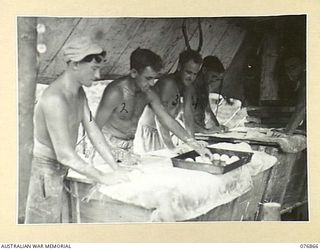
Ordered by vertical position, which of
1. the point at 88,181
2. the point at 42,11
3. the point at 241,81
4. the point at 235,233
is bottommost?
the point at 235,233

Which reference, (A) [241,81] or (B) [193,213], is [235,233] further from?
(A) [241,81]

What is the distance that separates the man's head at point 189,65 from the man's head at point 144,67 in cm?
4

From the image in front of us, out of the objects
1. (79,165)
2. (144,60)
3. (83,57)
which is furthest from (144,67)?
(79,165)

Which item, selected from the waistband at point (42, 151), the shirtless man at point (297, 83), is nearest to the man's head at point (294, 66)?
the shirtless man at point (297, 83)

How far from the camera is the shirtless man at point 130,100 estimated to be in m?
1.01

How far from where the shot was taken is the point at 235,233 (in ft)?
3.32

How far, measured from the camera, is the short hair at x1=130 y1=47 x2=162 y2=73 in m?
1.01

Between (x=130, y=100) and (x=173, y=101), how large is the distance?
85mm

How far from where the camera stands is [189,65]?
103cm

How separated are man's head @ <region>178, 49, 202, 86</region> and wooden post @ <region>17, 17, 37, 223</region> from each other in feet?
0.92

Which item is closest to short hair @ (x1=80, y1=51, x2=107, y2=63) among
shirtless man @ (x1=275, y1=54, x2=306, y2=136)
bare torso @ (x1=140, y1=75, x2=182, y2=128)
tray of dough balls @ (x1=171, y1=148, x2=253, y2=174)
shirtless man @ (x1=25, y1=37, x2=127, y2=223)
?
shirtless man @ (x1=25, y1=37, x2=127, y2=223)

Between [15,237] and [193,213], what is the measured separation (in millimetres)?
342

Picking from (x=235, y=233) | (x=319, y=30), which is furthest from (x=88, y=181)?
(x=319, y=30)

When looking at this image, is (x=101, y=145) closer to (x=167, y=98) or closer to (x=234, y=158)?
(x=167, y=98)
